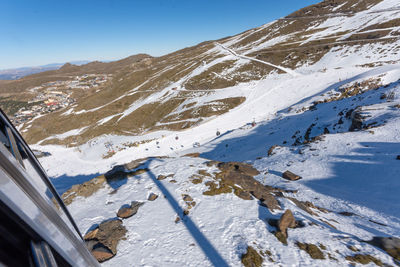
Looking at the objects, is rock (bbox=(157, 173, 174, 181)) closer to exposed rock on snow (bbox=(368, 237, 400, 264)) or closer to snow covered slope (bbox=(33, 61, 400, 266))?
snow covered slope (bbox=(33, 61, 400, 266))

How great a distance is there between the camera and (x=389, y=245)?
5730 mm

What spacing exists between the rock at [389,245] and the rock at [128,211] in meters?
8.53

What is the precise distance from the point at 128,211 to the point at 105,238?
4.50 ft

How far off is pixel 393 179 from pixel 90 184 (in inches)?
664

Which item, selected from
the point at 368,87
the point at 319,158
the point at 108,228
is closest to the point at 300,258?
the point at 108,228

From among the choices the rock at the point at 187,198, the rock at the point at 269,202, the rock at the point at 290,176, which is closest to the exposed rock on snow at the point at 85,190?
the rock at the point at 187,198

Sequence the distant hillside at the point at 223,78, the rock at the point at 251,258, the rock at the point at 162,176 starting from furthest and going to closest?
the distant hillside at the point at 223,78 < the rock at the point at 162,176 < the rock at the point at 251,258

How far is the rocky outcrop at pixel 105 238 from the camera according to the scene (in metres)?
5.57

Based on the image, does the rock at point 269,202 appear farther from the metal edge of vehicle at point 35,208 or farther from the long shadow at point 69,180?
the long shadow at point 69,180

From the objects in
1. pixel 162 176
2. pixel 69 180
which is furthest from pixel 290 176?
pixel 69 180

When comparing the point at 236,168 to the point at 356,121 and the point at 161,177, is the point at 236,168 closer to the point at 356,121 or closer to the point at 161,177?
the point at 161,177

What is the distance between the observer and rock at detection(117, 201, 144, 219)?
728 centimetres

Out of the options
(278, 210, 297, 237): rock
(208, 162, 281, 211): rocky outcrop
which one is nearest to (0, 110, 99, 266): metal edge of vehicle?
(278, 210, 297, 237): rock

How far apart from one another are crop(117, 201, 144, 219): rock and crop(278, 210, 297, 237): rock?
18.4 ft
